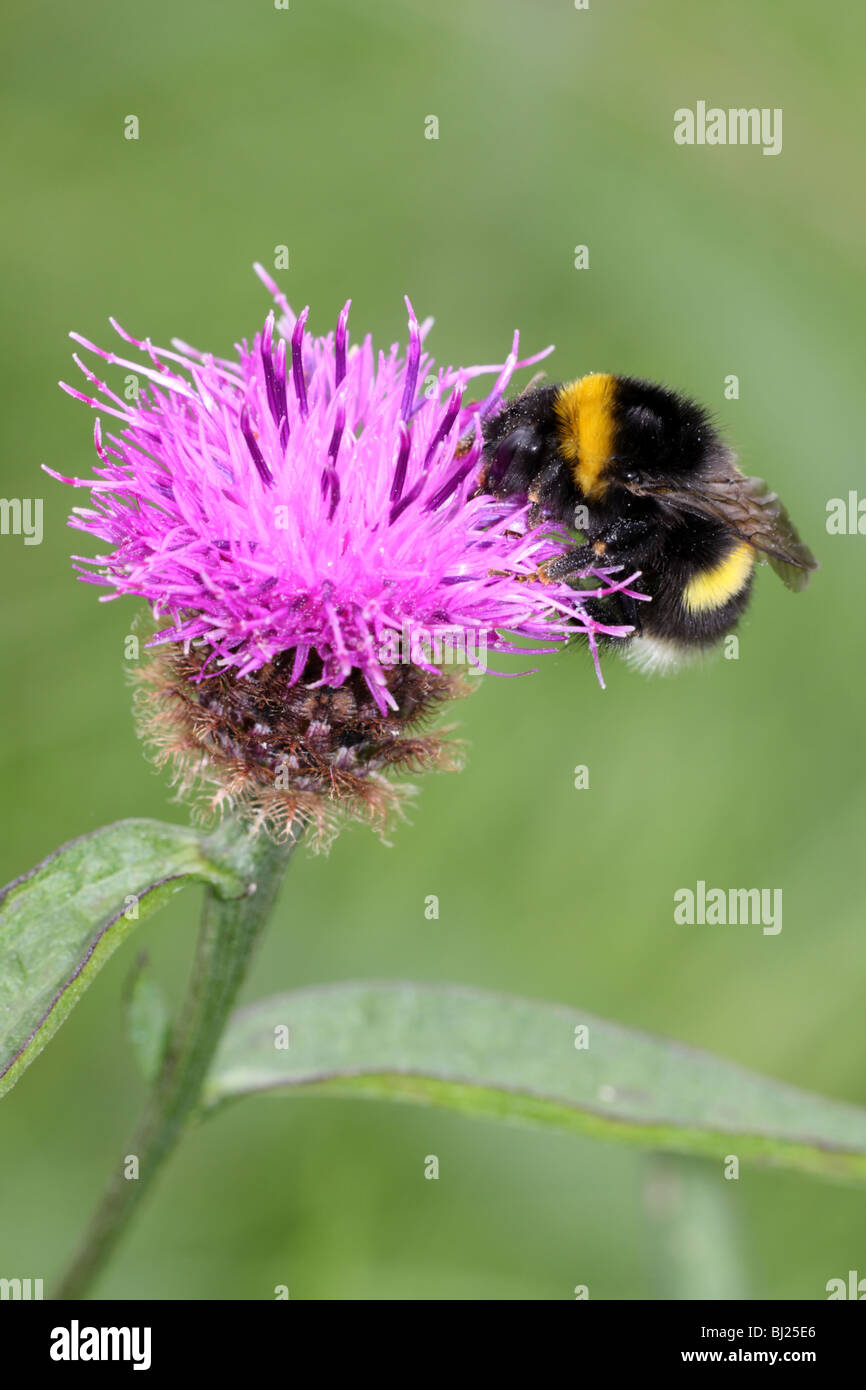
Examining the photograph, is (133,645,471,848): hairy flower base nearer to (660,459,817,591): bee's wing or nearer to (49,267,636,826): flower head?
(49,267,636,826): flower head

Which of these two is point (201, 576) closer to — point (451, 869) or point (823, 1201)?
point (451, 869)

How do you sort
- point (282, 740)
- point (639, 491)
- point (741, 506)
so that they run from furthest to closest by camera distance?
point (741, 506) → point (639, 491) → point (282, 740)

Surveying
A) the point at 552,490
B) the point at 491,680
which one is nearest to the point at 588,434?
the point at 552,490

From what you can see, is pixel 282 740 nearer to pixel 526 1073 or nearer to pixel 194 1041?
pixel 194 1041

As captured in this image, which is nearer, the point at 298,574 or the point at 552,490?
the point at 298,574

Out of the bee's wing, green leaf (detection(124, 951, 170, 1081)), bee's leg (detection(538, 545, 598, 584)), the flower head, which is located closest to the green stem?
green leaf (detection(124, 951, 170, 1081))

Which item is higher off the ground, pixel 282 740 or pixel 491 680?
pixel 491 680
